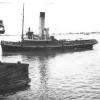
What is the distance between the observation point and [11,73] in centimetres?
1872

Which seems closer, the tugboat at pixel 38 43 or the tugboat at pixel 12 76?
the tugboat at pixel 12 76

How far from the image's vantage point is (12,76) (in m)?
18.8

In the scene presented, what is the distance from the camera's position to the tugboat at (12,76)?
18391 mm

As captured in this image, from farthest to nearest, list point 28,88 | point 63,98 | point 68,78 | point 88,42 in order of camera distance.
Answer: point 88,42 → point 68,78 → point 28,88 → point 63,98

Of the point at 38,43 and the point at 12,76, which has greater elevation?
the point at 38,43

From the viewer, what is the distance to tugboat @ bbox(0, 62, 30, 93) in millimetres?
18391

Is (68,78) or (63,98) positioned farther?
(68,78)

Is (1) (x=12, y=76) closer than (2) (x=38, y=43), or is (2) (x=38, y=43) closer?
(1) (x=12, y=76)

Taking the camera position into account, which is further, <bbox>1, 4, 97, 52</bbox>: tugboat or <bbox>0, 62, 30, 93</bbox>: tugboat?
<bbox>1, 4, 97, 52</bbox>: tugboat

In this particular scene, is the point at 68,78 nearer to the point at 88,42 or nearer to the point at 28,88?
the point at 28,88

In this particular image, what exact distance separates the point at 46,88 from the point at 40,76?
225 inches

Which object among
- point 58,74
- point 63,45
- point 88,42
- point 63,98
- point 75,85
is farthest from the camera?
point 88,42

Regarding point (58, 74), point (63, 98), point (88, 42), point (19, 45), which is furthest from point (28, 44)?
point (63, 98)

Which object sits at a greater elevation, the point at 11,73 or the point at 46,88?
the point at 11,73
